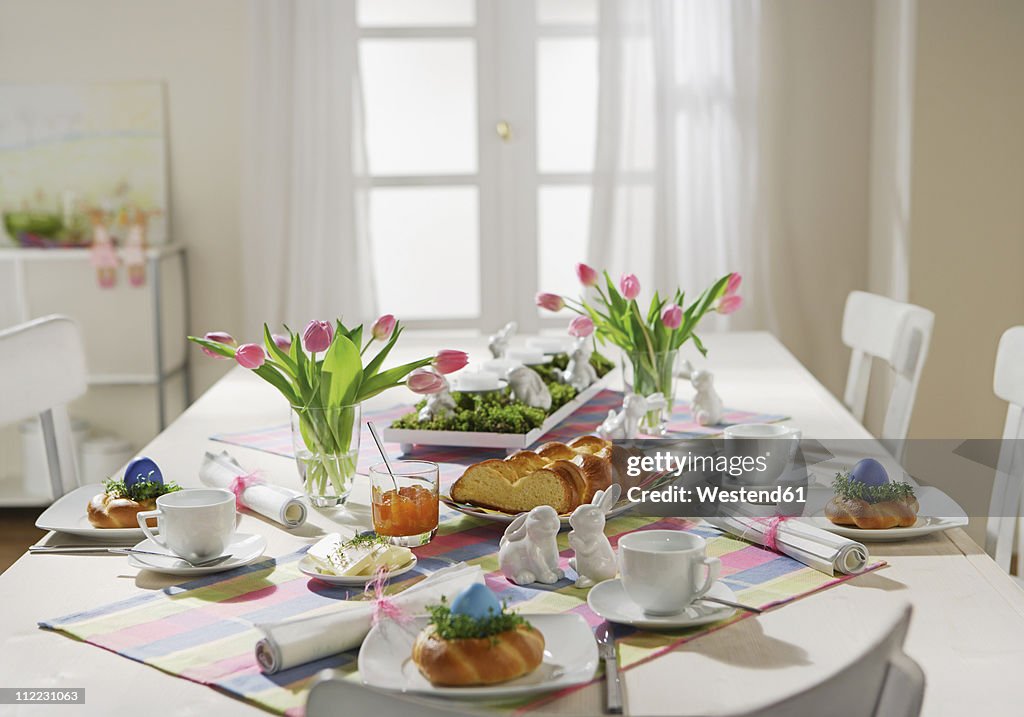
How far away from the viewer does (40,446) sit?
387 centimetres

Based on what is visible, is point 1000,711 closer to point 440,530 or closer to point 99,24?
point 440,530

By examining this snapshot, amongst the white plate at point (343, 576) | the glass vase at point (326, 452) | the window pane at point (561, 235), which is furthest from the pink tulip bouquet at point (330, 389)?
the window pane at point (561, 235)

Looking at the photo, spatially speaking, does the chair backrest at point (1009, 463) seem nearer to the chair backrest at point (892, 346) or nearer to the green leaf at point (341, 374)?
the chair backrest at point (892, 346)

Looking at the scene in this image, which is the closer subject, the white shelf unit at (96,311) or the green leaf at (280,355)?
the green leaf at (280,355)

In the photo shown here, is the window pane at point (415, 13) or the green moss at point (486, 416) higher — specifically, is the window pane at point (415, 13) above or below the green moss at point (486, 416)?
above

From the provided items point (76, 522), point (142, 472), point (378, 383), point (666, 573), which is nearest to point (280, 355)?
point (378, 383)

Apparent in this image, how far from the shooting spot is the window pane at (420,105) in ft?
13.6

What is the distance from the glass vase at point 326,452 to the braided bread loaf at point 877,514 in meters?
0.66

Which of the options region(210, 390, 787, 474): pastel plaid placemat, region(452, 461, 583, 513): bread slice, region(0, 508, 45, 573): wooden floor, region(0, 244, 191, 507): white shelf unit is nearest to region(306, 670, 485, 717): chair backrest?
region(452, 461, 583, 513): bread slice

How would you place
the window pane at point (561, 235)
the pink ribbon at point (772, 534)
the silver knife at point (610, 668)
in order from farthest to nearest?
the window pane at point (561, 235)
the pink ribbon at point (772, 534)
the silver knife at point (610, 668)

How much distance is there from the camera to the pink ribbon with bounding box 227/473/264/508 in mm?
1552

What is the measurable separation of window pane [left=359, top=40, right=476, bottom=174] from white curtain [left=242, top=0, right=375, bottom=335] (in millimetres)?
210

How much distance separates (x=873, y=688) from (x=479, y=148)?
141 inches

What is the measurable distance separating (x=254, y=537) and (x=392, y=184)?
2971 mm
